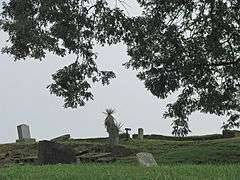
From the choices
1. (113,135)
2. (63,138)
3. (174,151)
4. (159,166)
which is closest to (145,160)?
(159,166)

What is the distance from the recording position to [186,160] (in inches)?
844

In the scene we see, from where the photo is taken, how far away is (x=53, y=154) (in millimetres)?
21703

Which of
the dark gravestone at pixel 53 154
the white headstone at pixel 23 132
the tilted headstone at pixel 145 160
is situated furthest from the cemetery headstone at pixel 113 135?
the tilted headstone at pixel 145 160

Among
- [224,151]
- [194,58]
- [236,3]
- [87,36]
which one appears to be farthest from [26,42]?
[224,151]

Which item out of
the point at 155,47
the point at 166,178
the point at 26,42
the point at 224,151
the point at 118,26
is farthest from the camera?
the point at 224,151

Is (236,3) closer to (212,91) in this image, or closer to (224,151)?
(212,91)

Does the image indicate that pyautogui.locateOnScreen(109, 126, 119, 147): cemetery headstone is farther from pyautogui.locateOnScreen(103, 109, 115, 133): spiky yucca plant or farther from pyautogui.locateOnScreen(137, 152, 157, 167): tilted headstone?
pyautogui.locateOnScreen(137, 152, 157, 167): tilted headstone

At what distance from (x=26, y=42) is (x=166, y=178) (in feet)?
30.2

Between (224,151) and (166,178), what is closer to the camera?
(166,178)

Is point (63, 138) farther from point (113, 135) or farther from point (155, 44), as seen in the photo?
point (155, 44)

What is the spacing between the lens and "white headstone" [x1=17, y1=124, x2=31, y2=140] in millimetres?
34581

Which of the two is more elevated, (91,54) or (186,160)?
(91,54)

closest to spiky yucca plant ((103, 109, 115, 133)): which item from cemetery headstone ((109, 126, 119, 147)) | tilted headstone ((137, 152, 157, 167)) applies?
cemetery headstone ((109, 126, 119, 147))

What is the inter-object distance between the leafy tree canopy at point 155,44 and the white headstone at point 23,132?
13.0 meters
